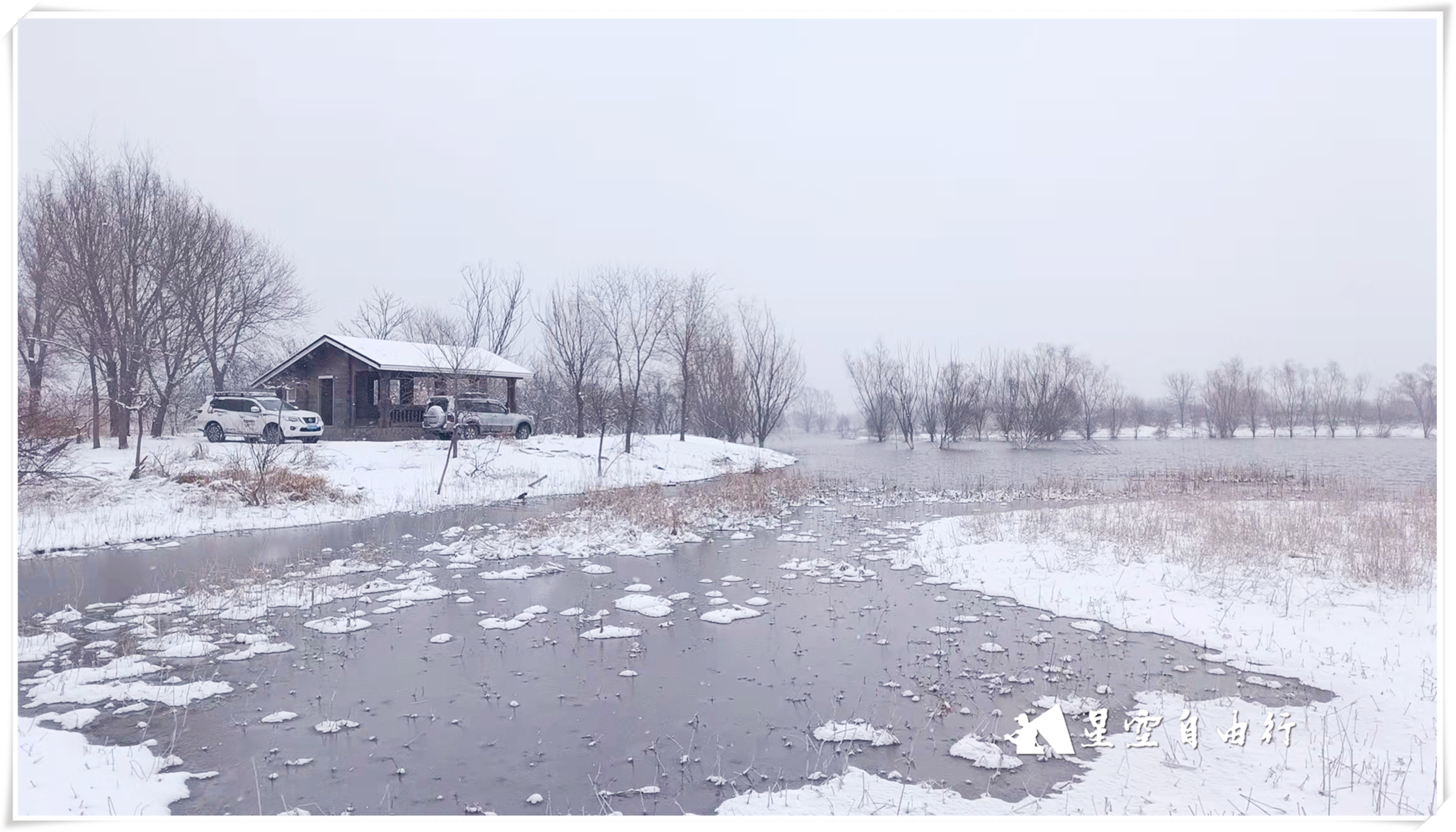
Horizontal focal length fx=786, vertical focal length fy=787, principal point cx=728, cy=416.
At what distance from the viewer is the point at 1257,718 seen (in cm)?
520

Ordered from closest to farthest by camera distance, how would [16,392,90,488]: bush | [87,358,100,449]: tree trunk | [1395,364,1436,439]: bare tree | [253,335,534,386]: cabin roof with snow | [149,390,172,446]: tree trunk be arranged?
[1395,364,1436,439]: bare tree < [16,392,90,488]: bush < [87,358,100,449]: tree trunk < [149,390,172,446]: tree trunk < [253,335,534,386]: cabin roof with snow

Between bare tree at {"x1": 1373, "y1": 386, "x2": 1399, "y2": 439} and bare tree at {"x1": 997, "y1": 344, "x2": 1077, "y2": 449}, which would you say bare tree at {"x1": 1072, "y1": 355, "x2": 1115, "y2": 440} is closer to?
bare tree at {"x1": 997, "y1": 344, "x2": 1077, "y2": 449}

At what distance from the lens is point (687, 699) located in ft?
18.5

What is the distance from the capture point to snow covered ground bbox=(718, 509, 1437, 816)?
13.4 ft

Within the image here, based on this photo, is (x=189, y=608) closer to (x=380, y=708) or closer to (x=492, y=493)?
(x=380, y=708)

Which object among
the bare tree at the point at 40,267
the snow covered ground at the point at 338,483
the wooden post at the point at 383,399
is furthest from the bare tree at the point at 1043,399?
the bare tree at the point at 40,267

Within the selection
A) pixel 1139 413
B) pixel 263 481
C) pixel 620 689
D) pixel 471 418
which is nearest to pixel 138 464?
pixel 263 481

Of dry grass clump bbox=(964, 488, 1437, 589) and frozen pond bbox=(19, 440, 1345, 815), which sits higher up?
dry grass clump bbox=(964, 488, 1437, 589)

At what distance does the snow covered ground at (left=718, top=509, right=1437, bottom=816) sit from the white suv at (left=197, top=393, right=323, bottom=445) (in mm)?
21891

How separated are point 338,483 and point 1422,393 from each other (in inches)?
739

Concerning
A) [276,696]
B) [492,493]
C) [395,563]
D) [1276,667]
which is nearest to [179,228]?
[492,493]

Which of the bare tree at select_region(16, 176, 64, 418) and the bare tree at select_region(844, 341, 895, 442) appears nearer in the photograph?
the bare tree at select_region(16, 176, 64, 418)

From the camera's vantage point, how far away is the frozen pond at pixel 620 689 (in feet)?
14.3

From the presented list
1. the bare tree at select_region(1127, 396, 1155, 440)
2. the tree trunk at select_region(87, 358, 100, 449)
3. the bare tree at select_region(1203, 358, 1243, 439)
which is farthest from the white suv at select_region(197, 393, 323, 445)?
the bare tree at select_region(1127, 396, 1155, 440)
